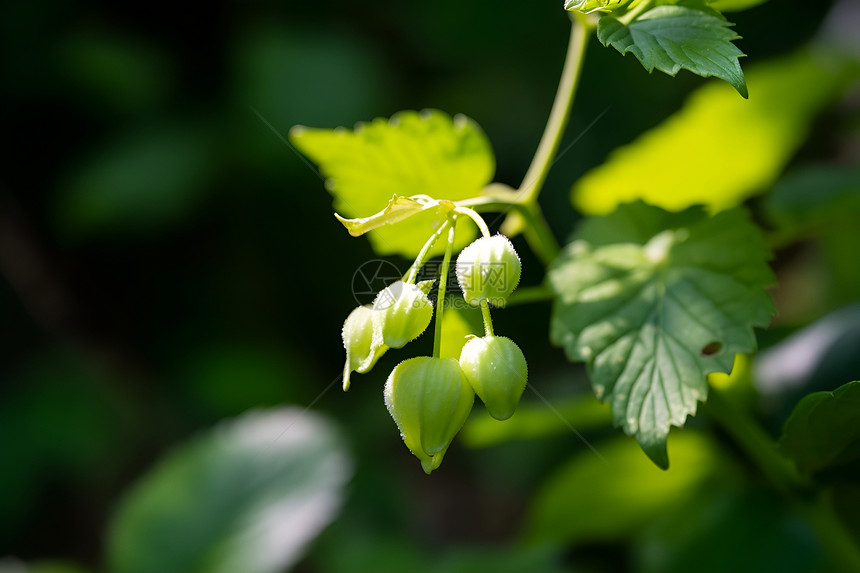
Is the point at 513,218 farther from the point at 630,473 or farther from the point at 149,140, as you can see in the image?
the point at 149,140

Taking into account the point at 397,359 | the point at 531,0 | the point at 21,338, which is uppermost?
the point at 531,0

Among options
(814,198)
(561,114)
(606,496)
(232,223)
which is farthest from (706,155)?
(232,223)

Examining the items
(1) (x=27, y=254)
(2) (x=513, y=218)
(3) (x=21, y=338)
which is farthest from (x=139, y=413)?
(2) (x=513, y=218)

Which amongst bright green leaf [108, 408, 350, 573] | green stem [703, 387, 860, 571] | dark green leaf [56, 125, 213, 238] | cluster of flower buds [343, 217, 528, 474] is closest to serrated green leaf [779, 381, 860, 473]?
green stem [703, 387, 860, 571]

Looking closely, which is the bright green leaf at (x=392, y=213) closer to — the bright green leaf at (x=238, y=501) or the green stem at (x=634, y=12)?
the green stem at (x=634, y=12)

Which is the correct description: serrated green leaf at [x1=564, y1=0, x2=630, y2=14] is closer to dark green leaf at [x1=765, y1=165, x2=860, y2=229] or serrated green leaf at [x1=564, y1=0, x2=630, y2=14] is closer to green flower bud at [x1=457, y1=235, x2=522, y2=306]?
green flower bud at [x1=457, y1=235, x2=522, y2=306]

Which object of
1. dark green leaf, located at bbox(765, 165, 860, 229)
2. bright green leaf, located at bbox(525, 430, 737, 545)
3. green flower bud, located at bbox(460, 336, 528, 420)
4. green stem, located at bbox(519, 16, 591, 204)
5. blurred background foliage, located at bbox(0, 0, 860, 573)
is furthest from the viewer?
blurred background foliage, located at bbox(0, 0, 860, 573)
